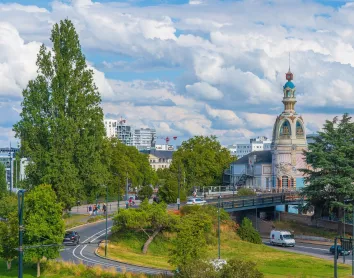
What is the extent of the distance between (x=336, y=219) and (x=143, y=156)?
189ft

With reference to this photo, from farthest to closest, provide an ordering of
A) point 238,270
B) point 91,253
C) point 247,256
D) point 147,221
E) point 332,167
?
point 332,167, point 147,221, point 247,256, point 91,253, point 238,270

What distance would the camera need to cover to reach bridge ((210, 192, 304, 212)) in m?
83.3

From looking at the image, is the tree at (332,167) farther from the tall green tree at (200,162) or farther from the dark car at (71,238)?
the tall green tree at (200,162)

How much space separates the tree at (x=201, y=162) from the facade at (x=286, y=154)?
11.9 meters

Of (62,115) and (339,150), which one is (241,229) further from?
(62,115)

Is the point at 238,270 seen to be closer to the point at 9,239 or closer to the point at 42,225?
the point at 42,225

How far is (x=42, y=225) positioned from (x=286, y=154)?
6224cm

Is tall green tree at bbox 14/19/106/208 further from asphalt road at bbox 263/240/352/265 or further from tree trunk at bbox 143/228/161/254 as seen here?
asphalt road at bbox 263/240/352/265

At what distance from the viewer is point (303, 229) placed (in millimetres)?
83562

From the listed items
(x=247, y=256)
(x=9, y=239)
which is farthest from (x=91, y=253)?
(x=247, y=256)

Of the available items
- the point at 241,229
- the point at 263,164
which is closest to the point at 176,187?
the point at 241,229

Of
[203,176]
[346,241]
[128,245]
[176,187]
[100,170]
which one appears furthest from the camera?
[203,176]

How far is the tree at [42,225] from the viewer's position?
51.8 metres

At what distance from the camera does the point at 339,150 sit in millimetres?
78625
